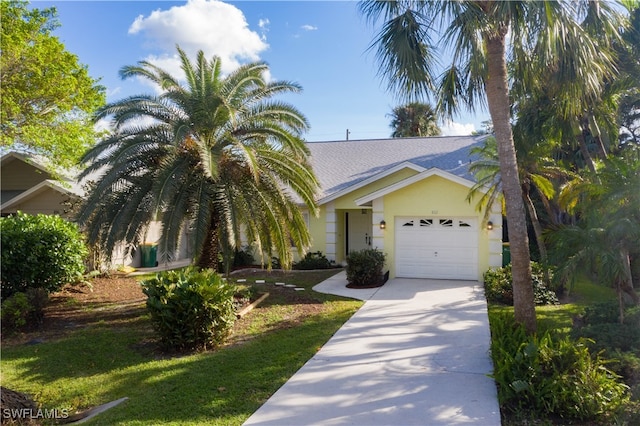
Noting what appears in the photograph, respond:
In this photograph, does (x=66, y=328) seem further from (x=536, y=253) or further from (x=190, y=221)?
(x=536, y=253)

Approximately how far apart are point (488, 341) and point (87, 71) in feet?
62.5

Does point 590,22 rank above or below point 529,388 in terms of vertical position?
above

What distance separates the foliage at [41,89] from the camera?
16234 millimetres

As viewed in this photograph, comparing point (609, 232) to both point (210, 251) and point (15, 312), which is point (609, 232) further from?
point (15, 312)

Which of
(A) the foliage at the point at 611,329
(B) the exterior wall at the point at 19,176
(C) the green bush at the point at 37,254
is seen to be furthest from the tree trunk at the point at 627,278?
(B) the exterior wall at the point at 19,176

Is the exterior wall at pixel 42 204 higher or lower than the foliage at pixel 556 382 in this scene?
higher

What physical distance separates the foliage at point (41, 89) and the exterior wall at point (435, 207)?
44.5 feet

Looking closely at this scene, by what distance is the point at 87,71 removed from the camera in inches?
713

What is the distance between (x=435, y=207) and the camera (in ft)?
47.3

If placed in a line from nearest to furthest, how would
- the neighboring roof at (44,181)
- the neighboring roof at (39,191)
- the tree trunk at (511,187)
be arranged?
the tree trunk at (511,187)
the neighboring roof at (39,191)
the neighboring roof at (44,181)

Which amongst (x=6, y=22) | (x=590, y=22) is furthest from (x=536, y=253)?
(x=6, y=22)

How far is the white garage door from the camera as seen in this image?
1419cm

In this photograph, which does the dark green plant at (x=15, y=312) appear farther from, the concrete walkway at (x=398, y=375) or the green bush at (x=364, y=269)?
the green bush at (x=364, y=269)

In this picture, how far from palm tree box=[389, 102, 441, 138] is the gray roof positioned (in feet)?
33.4
